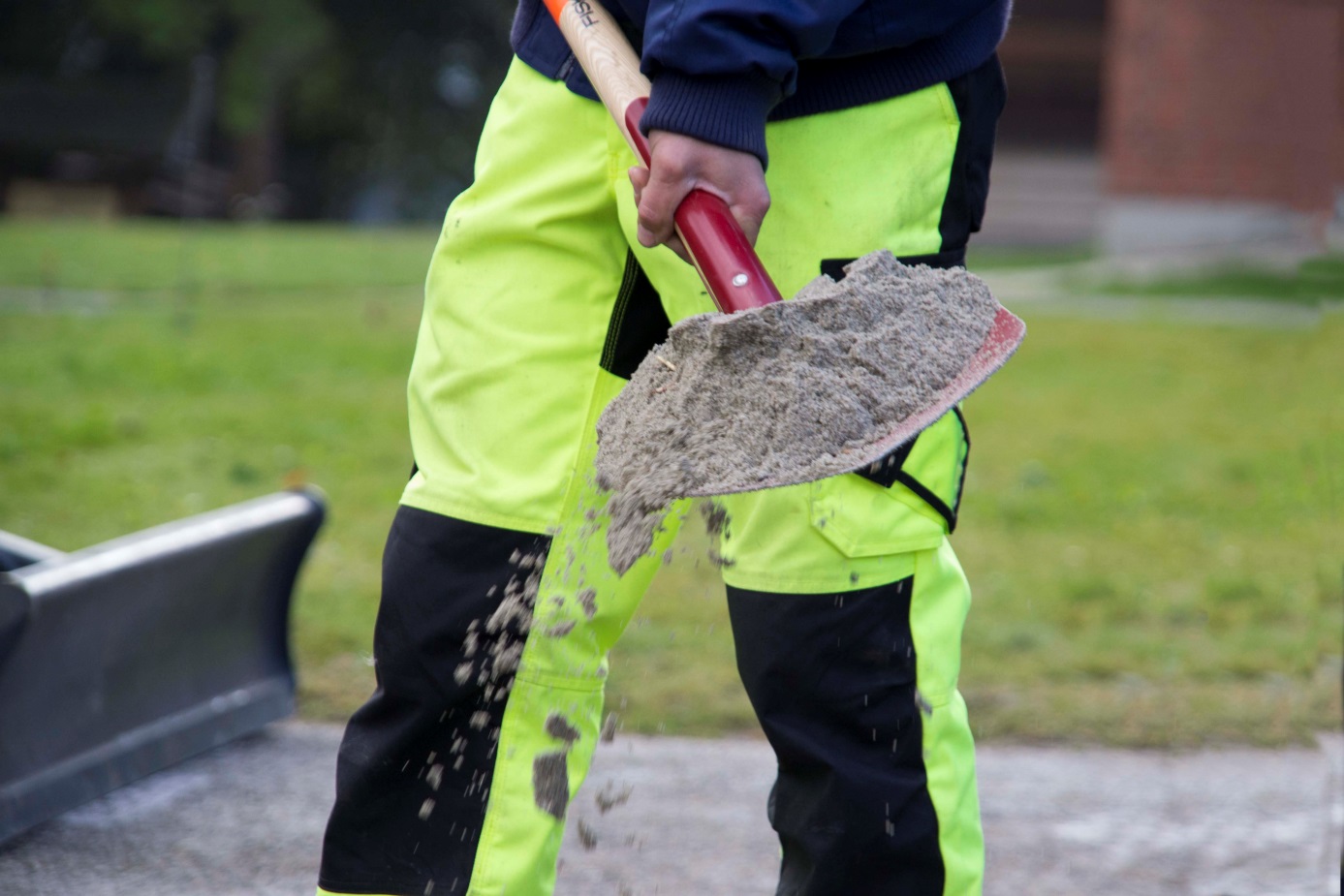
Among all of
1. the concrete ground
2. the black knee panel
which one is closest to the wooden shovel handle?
the black knee panel

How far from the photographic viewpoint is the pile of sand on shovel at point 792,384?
1437 mm

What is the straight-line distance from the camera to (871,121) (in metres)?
1.58

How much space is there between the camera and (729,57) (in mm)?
1421

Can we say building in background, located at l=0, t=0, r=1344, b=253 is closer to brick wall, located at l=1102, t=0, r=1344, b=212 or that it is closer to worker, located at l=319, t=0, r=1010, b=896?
brick wall, located at l=1102, t=0, r=1344, b=212

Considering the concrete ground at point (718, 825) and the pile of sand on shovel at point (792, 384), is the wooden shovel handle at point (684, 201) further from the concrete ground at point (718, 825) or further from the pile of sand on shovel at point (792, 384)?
the concrete ground at point (718, 825)

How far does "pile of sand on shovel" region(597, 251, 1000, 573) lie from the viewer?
1437 millimetres

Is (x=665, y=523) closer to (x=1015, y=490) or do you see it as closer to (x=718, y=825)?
(x=718, y=825)

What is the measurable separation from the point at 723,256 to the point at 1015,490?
3785 millimetres

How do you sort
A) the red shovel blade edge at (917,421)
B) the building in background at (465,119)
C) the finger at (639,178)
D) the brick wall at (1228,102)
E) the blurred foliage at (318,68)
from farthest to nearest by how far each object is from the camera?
the blurred foliage at (318,68) < the building in background at (465,119) < the brick wall at (1228,102) < the finger at (639,178) < the red shovel blade edge at (917,421)

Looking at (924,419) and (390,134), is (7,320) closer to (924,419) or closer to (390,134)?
(924,419)

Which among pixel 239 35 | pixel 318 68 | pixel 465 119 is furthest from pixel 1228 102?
pixel 318 68

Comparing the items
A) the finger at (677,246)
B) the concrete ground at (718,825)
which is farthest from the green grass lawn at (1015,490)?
the finger at (677,246)

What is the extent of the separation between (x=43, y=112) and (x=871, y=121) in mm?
35039

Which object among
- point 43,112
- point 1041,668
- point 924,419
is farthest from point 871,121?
point 43,112
